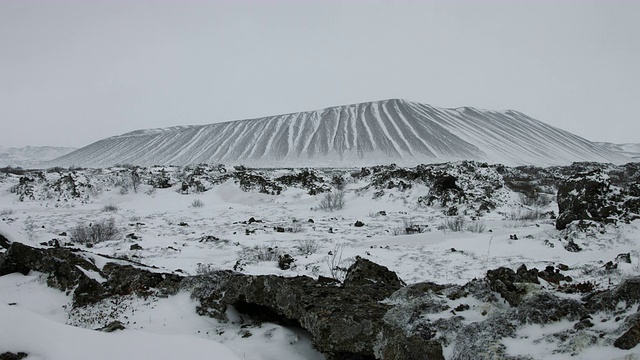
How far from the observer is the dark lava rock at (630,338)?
6.59 ft

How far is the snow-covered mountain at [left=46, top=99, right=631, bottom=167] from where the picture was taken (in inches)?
2003

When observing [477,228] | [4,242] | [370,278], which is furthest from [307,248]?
[4,242]

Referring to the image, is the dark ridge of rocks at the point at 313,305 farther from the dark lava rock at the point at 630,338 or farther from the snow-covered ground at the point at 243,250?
the dark lava rock at the point at 630,338

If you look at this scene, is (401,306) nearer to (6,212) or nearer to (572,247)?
(572,247)

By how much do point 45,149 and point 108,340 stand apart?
123643mm

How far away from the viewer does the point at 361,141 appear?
182 feet

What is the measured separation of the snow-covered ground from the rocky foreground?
15 cm

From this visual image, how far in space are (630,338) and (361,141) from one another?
178ft

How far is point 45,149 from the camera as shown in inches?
3994

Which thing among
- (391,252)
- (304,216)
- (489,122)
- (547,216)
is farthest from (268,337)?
(489,122)

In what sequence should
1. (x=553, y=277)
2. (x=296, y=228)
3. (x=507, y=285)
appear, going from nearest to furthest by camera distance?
(x=507, y=285), (x=553, y=277), (x=296, y=228)

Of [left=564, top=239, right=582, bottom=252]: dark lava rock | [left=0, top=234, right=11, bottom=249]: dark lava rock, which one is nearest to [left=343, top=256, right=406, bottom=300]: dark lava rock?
[left=564, top=239, right=582, bottom=252]: dark lava rock

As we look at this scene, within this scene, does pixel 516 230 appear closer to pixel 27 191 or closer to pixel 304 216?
→ pixel 304 216

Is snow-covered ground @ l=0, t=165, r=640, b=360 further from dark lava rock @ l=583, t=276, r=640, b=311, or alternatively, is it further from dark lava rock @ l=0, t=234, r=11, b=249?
dark lava rock @ l=583, t=276, r=640, b=311
